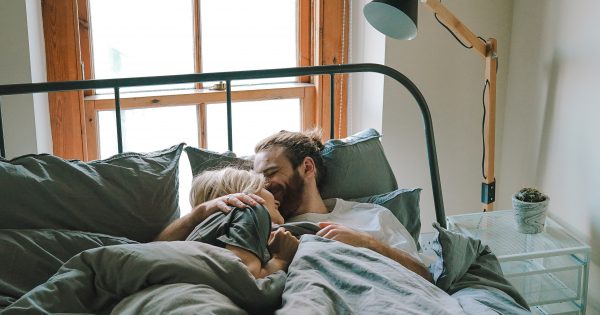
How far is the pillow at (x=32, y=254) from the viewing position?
4.53 feet

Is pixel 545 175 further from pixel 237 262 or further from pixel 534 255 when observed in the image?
pixel 237 262

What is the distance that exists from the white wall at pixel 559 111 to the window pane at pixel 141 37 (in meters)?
1.32

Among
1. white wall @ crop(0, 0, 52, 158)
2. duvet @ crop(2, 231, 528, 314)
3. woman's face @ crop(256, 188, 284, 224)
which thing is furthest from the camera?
white wall @ crop(0, 0, 52, 158)

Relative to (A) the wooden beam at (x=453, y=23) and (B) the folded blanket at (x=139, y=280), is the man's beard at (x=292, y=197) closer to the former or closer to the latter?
(B) the folded blanket at (x=139, y=280)

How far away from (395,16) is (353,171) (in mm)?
456

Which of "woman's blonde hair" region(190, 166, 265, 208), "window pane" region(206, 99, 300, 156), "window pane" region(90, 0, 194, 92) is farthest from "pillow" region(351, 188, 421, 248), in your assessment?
"window pane" region(90, 0, 194, 92)

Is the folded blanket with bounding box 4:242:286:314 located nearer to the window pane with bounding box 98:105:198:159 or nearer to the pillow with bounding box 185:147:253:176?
the pillow with bounding box 185:147:253:176

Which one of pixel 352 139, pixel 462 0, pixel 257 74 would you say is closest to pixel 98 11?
pixel 257 74

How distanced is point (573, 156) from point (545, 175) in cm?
19

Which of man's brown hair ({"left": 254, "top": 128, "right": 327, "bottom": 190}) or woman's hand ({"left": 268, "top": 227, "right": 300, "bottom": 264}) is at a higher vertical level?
man's brown hair ({"left": 254, "top": 128, "right": 327, "bottom": 190})

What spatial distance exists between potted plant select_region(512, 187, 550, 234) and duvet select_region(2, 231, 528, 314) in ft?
3.28

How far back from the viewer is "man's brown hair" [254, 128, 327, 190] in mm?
1838

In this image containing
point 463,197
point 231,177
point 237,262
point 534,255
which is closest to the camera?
point 237,262

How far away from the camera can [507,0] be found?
8.84ft
